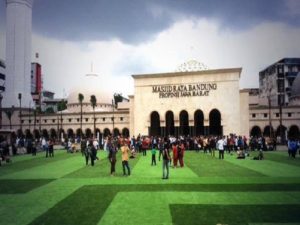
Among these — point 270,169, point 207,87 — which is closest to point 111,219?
point 270,169

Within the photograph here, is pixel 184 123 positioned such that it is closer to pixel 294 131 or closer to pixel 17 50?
pixel 294 131

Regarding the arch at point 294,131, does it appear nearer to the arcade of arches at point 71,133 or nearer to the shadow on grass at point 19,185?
the arcade of arches at point 71,133

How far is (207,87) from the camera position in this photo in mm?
53219

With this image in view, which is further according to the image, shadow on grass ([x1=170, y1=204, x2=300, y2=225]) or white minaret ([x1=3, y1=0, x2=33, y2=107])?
white minaret ([x1=3, y1=0, x2=33, y2=107])

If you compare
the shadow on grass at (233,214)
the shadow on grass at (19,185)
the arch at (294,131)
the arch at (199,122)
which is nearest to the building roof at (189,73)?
the arch at (199,122)

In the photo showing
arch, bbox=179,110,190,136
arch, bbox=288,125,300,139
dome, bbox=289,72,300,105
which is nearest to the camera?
arch, bbox=179,110,190,136

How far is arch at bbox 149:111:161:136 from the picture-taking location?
56562 mm

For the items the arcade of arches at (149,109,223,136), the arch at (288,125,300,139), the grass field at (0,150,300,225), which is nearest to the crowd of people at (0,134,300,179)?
the grass field at (0,150,300,225)

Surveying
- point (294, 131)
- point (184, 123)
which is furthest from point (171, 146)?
point (294, 131)

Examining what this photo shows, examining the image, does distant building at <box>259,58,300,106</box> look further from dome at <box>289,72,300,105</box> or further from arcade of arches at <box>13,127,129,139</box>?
arcade of arches at <box>13,127,129,139</box>

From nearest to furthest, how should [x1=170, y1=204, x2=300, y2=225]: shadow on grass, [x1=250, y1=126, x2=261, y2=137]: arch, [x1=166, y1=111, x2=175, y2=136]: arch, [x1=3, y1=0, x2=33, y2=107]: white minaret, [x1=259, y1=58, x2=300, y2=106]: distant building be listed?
1. [x1=170, y1=204, x2=300, y2=225]: shadow on grass
2. [x1=166, y1=111, x2=175, y2=136]: arch
3. [x1=250, y1=126, x2=261, y2=137]: arch
4. [x1=3, y1=0, x2=33, y2=107]: white minaret
5. [x1=259, y1=58, x2=300, y2=106]: distant building

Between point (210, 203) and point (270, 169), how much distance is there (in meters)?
10.1

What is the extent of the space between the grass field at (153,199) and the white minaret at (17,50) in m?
65.3

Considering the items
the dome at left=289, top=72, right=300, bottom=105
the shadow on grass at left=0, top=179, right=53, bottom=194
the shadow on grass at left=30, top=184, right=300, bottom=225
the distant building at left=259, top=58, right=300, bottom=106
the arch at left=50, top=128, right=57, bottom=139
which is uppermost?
the distant building at left=259, top=58, right=300, bottom=106
